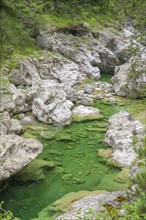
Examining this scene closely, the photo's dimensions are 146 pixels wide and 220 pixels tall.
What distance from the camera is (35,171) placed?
13.9 meters

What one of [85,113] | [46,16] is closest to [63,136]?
[85,113]

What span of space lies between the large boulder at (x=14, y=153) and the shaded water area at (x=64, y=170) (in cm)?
106

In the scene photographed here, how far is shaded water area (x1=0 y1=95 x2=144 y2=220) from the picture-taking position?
12273mm

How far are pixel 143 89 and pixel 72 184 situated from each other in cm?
1042

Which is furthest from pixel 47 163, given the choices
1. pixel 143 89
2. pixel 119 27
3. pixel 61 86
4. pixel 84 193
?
pixel 119 27

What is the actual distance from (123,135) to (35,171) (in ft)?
14.6

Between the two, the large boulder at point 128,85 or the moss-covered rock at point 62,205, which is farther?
the large boulder at point 128,85

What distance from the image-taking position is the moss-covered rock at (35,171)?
527 inches

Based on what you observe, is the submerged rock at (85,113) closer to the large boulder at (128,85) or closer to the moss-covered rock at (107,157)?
the large boulder at (128,85)

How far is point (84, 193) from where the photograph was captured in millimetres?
12188

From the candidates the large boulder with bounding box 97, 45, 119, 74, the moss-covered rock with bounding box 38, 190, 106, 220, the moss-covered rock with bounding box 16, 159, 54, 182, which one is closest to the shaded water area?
the moss-covered rock with bounding box 16, 159, 54, 182

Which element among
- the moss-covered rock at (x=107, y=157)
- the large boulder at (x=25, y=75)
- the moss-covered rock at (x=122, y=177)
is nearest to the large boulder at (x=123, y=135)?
the moss-covered rock at (x=107, y=157)

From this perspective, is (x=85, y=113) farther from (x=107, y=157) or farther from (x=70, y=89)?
(x=107, y=157)

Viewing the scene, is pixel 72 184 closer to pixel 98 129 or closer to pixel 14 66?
pixel 98 129
